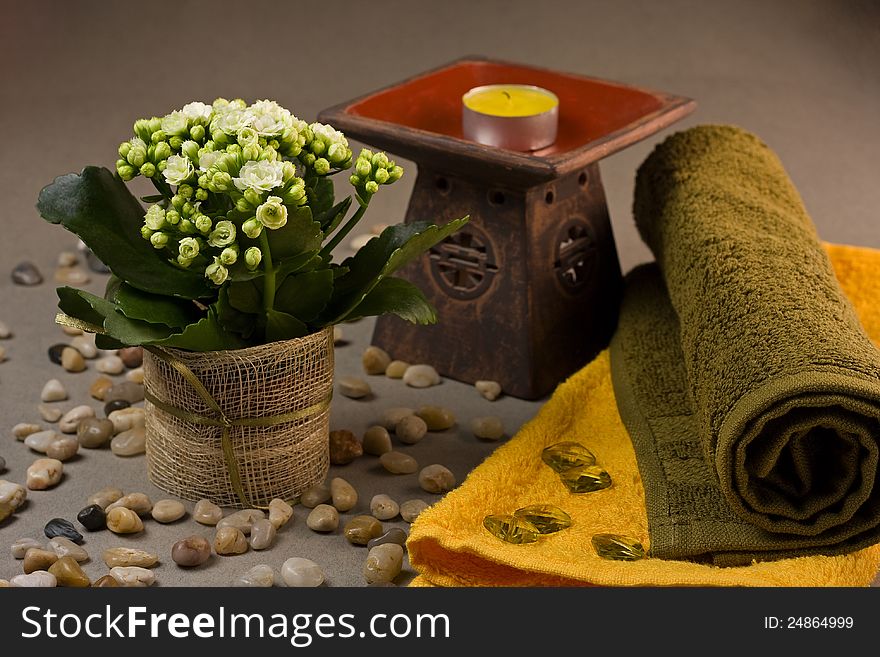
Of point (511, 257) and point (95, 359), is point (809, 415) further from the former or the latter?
point (95, 359)

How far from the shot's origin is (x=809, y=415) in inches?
47.2

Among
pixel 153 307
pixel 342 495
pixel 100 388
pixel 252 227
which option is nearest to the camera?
pixel 252 227

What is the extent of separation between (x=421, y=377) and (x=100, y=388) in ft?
1.33

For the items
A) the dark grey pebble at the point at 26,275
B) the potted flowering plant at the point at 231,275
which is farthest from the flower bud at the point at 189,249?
the dark grey pebble at the point at 26,275

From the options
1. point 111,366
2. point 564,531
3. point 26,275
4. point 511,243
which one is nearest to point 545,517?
point 564,531

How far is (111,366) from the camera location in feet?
5.39

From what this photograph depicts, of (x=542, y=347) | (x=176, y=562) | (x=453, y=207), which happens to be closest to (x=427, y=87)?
(x=453, y=207)

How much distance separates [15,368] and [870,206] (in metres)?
1.48

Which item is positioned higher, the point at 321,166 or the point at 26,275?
the point at 321,166

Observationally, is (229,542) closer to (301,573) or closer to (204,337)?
(301,573)

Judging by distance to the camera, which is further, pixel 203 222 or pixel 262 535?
pixel 262 535

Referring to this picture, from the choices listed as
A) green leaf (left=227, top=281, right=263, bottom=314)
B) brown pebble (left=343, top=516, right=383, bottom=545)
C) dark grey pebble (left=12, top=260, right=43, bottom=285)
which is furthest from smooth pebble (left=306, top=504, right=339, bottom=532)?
dark grey pebble (left=12, top=260, right=43, bottom=285)

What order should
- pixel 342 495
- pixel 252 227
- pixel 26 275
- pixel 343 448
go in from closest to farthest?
1. pixel 252 227
2. pixel 342 495
3. pixel 343 448
4. pixel 26 275

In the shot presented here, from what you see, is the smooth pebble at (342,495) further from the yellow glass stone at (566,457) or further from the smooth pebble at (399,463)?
the yellow glass stone at (566,457)
